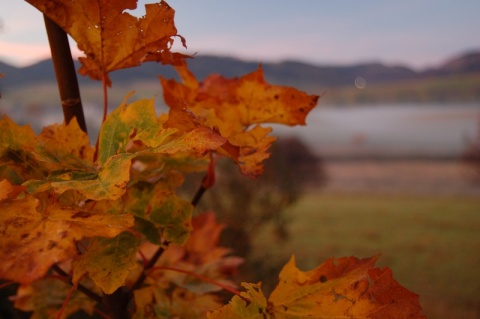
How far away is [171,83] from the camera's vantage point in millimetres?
560

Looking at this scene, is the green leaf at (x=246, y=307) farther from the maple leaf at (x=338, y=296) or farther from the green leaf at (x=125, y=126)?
the green leaf at (x=125, y=126)

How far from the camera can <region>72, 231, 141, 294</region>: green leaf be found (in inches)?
17.0

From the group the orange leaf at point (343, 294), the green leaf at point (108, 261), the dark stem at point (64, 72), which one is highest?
the dark stem at point (64, 72)

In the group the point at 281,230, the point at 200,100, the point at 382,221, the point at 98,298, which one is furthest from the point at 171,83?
the point at 382,221

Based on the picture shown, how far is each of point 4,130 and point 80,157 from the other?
0.25 ft

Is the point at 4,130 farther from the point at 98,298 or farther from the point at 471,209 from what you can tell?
the point at 471,209

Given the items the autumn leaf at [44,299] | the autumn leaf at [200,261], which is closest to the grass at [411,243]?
the autumn leaf at [200,261]

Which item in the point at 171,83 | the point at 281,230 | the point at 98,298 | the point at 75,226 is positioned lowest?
the point at 281,230

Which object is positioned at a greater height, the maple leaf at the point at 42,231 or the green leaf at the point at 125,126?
the green leaf at the point at 125,126

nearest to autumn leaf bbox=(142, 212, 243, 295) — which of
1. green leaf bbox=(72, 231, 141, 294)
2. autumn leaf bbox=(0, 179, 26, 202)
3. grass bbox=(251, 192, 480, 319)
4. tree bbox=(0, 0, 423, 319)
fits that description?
tree bbox=(0, 0, 423, 319)

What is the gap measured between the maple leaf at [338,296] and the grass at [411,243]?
6021 mm

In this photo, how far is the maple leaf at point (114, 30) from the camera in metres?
0.44

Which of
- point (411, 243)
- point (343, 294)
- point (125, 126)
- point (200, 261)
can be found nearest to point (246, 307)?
point (343, 294)

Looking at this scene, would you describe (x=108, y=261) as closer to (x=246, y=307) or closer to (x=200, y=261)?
(x=246, y=307)
